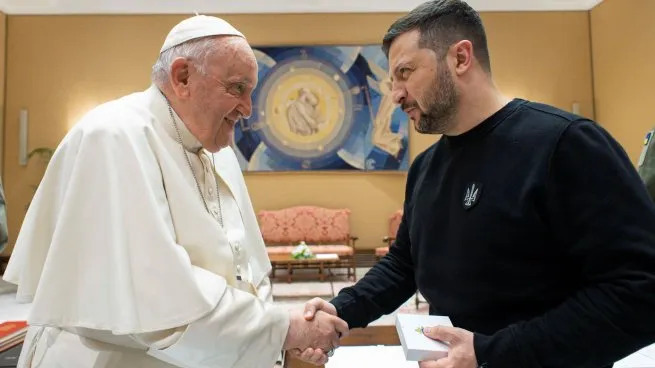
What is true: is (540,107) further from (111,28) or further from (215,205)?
(111,28)

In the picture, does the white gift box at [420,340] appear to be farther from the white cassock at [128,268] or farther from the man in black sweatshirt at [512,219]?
the white cassock at [128,268]

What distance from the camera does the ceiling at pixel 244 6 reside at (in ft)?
27.1

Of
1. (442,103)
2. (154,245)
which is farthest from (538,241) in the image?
(154,245)

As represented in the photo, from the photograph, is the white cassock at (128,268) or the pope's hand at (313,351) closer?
the white cassock at (128,268)

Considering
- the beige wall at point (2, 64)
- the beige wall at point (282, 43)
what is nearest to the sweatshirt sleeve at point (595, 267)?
the beige wall at point (282, 43)

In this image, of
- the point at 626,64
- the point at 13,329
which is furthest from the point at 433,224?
the point at 626,64

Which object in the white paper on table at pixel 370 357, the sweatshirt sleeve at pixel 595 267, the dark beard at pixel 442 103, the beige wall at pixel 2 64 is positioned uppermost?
the beige wall at pixel 2 64

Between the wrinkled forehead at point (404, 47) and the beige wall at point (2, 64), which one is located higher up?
the beige wall at point (2, 64)

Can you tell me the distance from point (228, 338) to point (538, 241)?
32.5 inches

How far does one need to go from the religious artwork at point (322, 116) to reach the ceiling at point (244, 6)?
69 cm

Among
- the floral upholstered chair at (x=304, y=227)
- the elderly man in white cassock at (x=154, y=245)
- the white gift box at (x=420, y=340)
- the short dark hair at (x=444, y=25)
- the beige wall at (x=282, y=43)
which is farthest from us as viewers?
the beige wall at (x=282, y=43)

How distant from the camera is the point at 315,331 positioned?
1.59 metres

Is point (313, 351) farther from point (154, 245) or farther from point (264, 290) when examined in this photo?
point (154, 245)

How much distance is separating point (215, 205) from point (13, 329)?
1.36 meters
